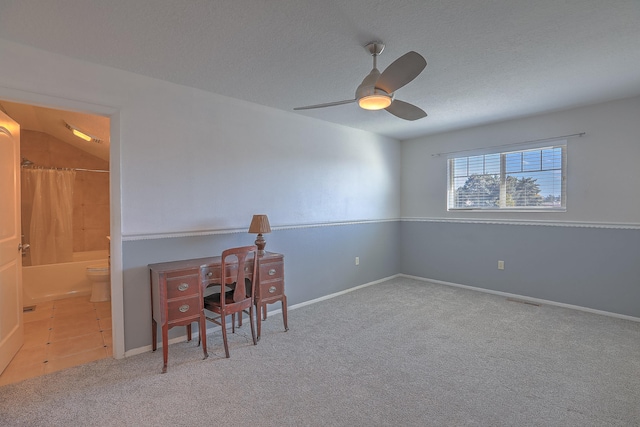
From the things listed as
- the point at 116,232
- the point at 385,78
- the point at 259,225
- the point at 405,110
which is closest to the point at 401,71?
the point at 385,78

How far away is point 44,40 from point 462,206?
4.92 meters

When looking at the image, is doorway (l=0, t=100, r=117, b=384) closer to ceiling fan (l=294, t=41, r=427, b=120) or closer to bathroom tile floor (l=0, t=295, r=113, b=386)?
bathroom tile floor (l=0, t=295, r=113, b=386)

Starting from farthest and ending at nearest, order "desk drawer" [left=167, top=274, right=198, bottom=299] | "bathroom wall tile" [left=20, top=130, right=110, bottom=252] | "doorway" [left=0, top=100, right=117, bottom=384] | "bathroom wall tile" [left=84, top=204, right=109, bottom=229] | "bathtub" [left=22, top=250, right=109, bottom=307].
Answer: "bathroom wall tile" [left=84, top=204, right=109, bottom=229]
"bathroom wall tile" [left=20, top=130, right=110, bottom=252]
"bathtub" [left=22, top=250, right=109, bottom=307]
"doorway" [left=0, top=100, right=117, bottom=384]
"desk drawer" [left=167, top=274, right=198, bottom=299]

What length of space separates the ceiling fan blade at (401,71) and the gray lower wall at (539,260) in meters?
3.14

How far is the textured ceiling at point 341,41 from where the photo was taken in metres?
1.80

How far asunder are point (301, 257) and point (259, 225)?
93 cm

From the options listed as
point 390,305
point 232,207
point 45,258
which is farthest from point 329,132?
point 45,258

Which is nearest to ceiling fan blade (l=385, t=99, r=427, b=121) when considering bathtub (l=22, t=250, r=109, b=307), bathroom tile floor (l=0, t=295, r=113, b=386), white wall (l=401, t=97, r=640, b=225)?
white wall (l=401, t=97, r=640, b=225)

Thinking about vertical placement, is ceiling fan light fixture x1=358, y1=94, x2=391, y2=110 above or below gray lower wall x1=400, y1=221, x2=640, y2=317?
above

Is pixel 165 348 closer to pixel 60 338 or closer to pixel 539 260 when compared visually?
pixel 60 338

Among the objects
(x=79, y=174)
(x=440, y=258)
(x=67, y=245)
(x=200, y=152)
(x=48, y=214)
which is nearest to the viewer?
(x=200, y=152)

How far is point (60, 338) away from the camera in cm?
293

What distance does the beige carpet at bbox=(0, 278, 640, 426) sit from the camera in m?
1.84

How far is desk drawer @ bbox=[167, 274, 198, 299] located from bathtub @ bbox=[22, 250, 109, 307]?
9.42ft
